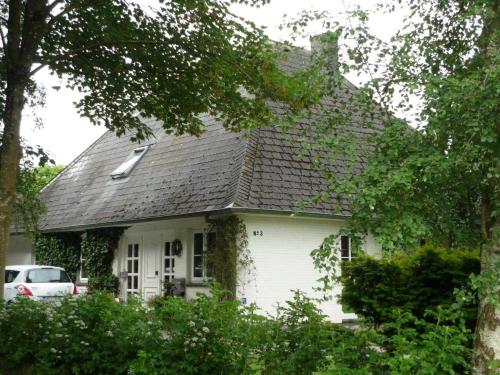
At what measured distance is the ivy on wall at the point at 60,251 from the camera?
77.7 ft

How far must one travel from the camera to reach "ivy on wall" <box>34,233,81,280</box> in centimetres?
2369

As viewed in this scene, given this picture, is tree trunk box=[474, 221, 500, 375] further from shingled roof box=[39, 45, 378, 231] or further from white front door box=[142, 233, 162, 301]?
white front door box=[142, 233, 162, 301]

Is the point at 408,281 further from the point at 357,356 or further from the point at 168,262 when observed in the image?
the point at 168,262

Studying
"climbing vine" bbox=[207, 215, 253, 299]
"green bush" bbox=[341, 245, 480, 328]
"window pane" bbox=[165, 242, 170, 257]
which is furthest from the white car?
"green bush" bbox=[341, 245, 480, 328]

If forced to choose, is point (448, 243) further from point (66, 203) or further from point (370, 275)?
point (66, 203)

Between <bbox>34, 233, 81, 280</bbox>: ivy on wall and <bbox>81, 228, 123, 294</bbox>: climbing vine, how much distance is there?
1.18 meters

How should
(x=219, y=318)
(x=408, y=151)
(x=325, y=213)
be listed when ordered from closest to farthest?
(x=408, y=151)
(x=219, y=318)
(x=325, y=213)

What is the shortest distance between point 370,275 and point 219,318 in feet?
12.1

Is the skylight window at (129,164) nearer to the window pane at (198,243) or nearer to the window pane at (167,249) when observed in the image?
the window pane at (167,249)

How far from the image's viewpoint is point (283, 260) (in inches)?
675

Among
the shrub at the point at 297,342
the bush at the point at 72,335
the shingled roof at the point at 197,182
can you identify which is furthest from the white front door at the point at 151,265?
the shrub at the point at 297,342

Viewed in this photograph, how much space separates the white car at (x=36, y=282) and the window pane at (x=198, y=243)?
12.8 ft

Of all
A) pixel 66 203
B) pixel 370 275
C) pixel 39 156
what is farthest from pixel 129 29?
pixel 66 203

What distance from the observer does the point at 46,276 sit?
1986 centimetres
